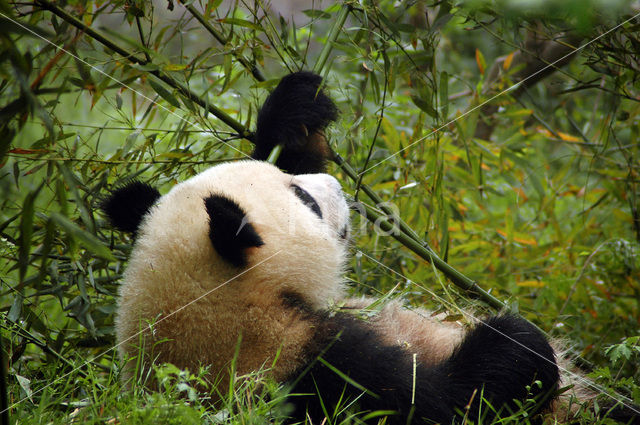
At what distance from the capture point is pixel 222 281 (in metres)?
1.67

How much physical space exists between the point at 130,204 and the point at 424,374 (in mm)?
1107

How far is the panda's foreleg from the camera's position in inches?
62.0

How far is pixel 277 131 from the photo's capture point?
7.46ft

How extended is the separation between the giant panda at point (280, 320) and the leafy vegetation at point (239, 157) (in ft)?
0.37

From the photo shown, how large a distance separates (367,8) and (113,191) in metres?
1.16

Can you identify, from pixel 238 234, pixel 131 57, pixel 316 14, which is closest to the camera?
pixel 238 234

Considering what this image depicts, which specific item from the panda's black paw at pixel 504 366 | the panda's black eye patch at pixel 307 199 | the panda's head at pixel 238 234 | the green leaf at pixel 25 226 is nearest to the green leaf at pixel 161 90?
the panda's head at pixel 238 234

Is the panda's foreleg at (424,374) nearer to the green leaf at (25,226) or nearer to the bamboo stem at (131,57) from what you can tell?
the green leaf at (25,226)

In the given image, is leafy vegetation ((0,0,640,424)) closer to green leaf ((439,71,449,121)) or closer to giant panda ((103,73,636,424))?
green leaf ((439,71,449,121))

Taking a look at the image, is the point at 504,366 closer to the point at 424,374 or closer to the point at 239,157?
the point at 424,374

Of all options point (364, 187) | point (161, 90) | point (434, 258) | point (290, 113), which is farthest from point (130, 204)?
point (434, 258)

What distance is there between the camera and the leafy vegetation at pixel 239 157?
1.45 m

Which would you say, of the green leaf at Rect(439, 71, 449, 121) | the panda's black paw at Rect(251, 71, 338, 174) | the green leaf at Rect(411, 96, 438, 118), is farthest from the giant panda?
the green leaf at Rect(439, 71, 449, 121)

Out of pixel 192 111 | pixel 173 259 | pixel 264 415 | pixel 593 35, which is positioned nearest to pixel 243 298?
pixel 173 259
